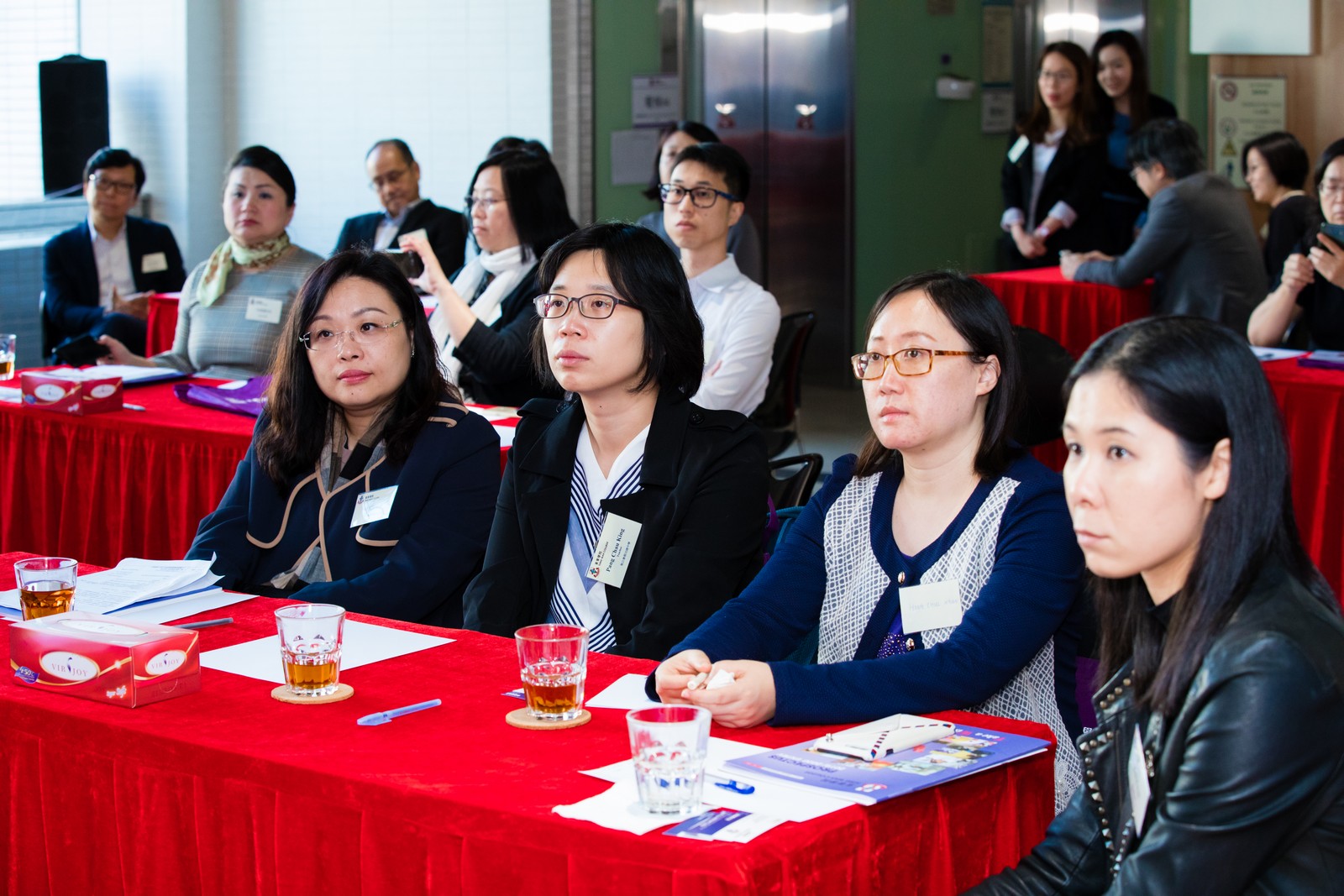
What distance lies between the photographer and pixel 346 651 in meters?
2.05

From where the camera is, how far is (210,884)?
167 centimetres

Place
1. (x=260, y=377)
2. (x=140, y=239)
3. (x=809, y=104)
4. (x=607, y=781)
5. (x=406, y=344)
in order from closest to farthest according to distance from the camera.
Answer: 1. (x=607, y=781)
2. (x=406, y=344)
3. (x=260, y=377)
4. (x=140, y=239)
5. (x=809, y=104)

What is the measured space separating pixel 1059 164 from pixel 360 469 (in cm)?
532

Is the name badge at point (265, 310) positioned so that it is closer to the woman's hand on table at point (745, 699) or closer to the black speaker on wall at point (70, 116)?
the woman's hand on table at point (745, 699)

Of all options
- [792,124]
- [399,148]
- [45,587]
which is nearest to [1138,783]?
[45,587]

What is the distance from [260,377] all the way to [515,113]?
12.2 feet

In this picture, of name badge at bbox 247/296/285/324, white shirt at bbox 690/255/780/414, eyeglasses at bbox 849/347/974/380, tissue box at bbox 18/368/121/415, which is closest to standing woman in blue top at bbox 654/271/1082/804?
eyeglasses at bbox 849/347/974/380

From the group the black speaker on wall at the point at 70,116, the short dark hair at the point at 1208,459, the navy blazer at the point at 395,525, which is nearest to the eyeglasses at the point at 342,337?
the navy blazer at the point at 395,525

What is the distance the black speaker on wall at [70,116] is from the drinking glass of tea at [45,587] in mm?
6426

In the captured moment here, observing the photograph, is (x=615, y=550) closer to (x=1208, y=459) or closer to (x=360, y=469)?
(x=360, y=469)

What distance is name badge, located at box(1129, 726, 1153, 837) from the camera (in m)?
1.45

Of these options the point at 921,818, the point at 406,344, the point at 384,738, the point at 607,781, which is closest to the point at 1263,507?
the point at 921,818

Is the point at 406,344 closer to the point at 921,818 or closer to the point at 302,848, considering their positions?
the point at 302,848

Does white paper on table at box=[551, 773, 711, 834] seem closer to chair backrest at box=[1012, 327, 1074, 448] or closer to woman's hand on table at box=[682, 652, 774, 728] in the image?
woman's hand on table at box=[682, 652, 774, 728]
